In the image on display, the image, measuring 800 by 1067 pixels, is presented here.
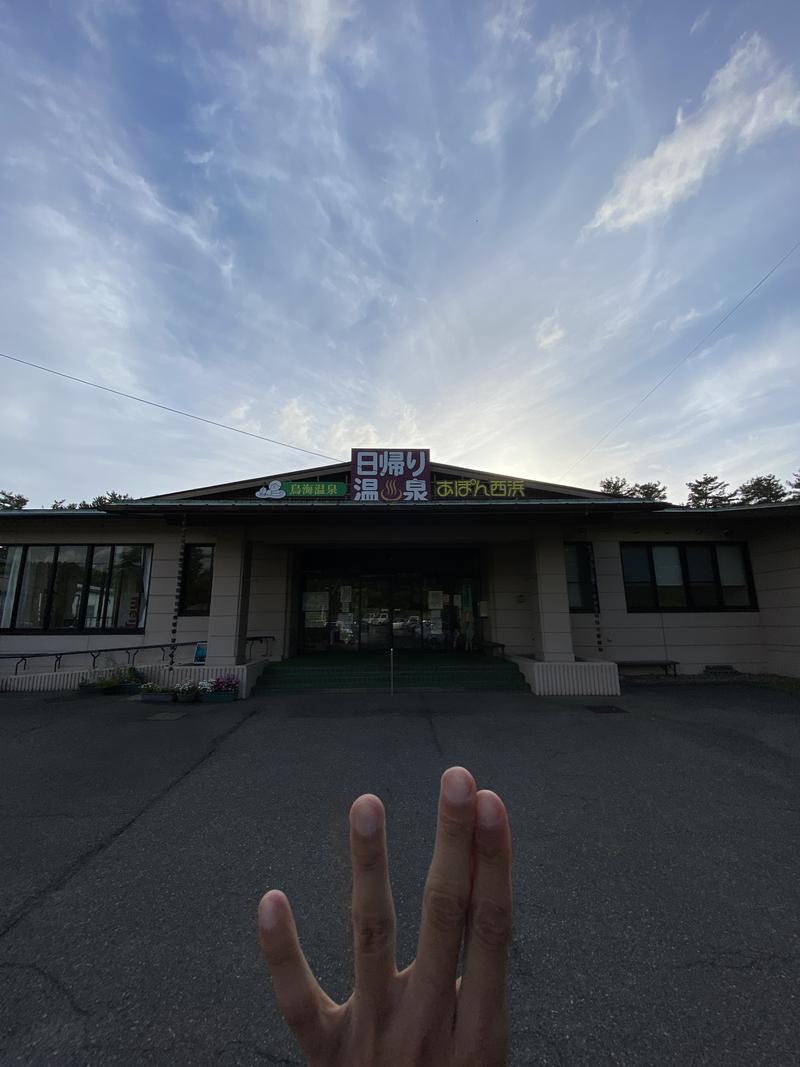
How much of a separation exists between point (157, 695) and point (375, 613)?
6.82 meters

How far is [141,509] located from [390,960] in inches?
428

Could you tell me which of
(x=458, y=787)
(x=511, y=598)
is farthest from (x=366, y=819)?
(x=511, y=598)

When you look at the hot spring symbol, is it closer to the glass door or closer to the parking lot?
the glass door

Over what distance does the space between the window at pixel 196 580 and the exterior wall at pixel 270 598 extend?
122cm

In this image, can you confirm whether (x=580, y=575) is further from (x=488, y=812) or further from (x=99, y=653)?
(x=99, y=653)

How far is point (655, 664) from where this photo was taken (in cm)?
1208

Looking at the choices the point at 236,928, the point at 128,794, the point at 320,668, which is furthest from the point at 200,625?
the point at 236,928

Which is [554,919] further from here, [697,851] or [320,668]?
[320,668]

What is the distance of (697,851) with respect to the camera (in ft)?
11.9

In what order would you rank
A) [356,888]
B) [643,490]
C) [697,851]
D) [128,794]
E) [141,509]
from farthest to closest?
[643,490]
[141,509]
[128,794]
[697,851]
[356,888]

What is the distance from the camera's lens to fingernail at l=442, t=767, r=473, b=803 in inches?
31.0

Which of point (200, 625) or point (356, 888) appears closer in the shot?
point (356, 888)

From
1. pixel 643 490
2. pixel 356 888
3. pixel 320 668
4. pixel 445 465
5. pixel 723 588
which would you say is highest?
pixel 643 490

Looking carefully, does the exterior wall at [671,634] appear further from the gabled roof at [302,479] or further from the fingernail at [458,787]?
the fingernail at [458,787]
